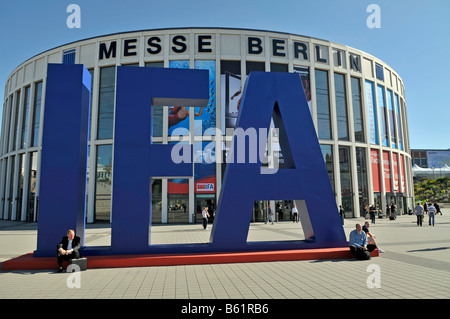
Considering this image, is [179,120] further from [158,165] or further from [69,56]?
[158,165]

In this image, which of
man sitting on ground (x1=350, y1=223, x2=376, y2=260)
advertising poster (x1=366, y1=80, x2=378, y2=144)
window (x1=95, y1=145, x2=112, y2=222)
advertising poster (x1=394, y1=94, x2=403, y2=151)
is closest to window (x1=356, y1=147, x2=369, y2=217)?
advertising poster (x1=366, y1=80, x2=378, y2=144)

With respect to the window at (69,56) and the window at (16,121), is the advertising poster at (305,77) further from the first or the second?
the window at (16,121)

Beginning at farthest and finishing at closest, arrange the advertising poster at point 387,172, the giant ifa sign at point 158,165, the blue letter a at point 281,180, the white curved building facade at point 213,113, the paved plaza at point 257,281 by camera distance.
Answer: the advertising poster at point 387,172, the white curved building facade at point 213,113, the blue letter a at point 281,180, the giant ifa sign at point 158,165, the paved plaza at point 257,281

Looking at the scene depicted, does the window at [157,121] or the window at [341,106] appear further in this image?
the window at [341,106]

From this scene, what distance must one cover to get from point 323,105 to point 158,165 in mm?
21965

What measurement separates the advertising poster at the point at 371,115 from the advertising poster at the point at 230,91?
13.4m

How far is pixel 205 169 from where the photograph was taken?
24016 millimetres

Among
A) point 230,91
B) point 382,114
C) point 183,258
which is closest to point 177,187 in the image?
point 230,91

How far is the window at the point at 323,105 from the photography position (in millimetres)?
26750

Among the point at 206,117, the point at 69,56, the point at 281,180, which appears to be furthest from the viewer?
the point at 69,56

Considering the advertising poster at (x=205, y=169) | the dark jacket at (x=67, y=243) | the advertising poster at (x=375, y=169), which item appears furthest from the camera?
the advertising poster at (x=375, y=169)

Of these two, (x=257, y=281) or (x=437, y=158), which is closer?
(x=257, y=281)

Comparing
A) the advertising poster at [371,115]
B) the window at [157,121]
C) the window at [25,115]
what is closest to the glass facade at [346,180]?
the advertising poster at [371,115]
